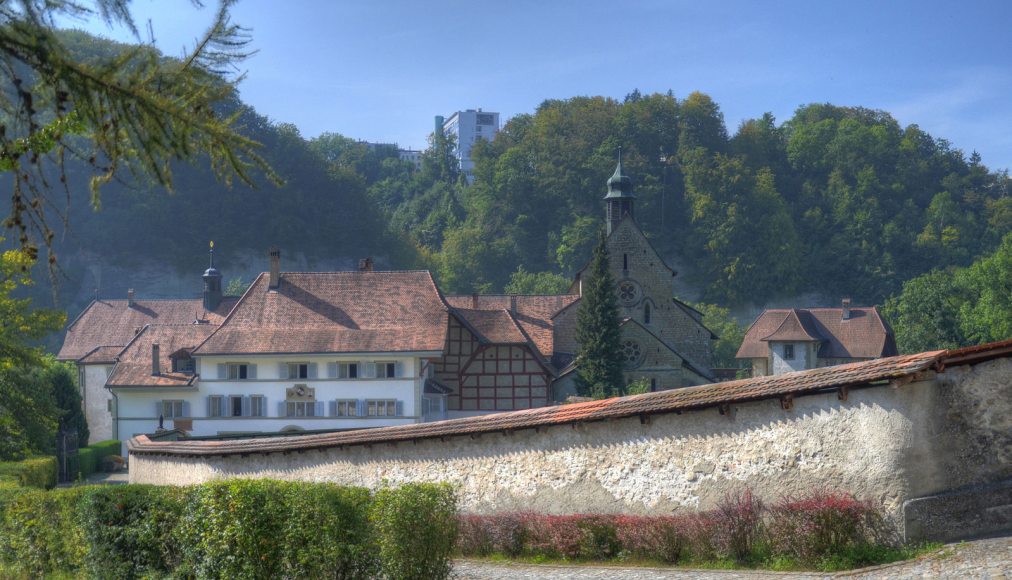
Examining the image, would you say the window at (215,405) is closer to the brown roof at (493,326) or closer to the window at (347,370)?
the window at (347,370)

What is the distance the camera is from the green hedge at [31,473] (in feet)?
69.3

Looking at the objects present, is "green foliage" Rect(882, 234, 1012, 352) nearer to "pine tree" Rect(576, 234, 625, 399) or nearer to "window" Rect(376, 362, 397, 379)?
"pine tree" Rect(576, 234, 625, 399)

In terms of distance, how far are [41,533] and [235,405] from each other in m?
30.8

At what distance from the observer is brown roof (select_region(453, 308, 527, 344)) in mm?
48688

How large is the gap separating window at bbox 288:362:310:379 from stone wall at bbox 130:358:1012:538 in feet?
85.9

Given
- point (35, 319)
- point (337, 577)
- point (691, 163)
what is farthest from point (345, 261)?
point (337, 577)

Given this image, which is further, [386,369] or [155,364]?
[155,364]

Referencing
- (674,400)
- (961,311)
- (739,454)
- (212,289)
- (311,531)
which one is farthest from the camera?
(961,311)

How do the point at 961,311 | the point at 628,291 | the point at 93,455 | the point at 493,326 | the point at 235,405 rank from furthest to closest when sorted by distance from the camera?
the point at 961,311 → the point at 628,291 → the point at 493,326 → the point at 235,405 → the point at 93,455

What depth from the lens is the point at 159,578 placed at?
12492 millimetres

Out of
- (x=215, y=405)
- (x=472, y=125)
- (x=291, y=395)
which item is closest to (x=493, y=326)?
(x=291, y=395)

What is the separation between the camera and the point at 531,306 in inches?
2450

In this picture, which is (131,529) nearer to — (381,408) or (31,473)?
(31,473)

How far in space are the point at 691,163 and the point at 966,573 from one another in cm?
9926
